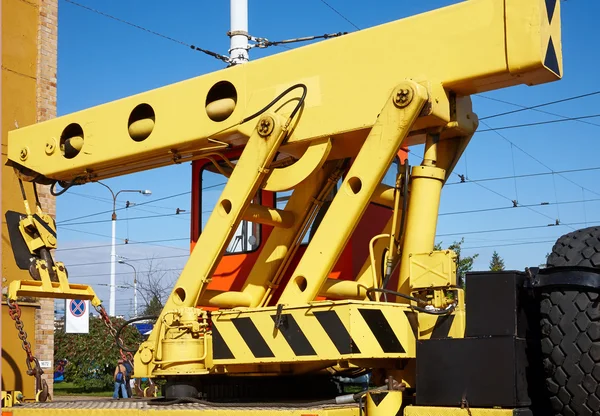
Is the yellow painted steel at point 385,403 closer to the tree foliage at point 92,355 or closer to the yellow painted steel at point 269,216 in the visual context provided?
the yellow painted steel at point 269,216

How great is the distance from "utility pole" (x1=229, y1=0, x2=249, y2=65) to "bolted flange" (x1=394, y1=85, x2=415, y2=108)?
10607 millimetres

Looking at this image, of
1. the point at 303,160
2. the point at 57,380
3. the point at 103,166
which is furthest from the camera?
the point at 57,380

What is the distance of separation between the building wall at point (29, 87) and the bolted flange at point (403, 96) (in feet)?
30.2

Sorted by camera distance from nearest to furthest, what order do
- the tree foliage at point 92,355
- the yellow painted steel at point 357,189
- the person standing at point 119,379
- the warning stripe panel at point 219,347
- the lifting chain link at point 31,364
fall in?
1. the yellow painted steel at point 357,189
2. the warning stripe panel at point 219,347
3. the lifting chain link at point 31,364
4. the person standing at point 119,379
5. the tree foliage at point 92,355

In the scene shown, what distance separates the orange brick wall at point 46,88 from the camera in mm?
15014

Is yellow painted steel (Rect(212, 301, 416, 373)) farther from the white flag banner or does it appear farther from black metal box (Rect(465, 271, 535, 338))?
the white flag banner

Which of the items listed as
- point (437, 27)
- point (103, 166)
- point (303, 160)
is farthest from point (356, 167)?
point (103, 166)

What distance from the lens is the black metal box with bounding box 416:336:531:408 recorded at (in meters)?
4.23

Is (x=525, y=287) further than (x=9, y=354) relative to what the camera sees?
No

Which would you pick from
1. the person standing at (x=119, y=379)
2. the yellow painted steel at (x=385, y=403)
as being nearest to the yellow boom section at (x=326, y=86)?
the yellow painted steel at (x=385, y=403)

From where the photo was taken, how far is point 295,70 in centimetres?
587

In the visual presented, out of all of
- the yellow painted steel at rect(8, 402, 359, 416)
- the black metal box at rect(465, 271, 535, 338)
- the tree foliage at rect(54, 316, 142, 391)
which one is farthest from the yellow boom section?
the tree foliage at rect(54, 316, 142, 391)

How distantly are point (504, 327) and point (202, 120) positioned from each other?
3.02 m

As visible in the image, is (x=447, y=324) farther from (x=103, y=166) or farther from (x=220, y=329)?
(x=103, y=166)
